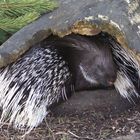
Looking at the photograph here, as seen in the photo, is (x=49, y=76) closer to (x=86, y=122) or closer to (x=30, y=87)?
(x=30, y=87)

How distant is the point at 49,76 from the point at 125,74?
1.28ft

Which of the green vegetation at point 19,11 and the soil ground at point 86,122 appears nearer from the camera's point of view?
the soil ground at point 86,122

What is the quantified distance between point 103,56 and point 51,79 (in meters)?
0.28

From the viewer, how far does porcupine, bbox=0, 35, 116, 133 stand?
207cm

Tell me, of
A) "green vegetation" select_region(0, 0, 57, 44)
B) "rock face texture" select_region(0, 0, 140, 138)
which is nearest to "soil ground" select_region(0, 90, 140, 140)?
"rock face texture" select_region(0, 0, 140, 138)

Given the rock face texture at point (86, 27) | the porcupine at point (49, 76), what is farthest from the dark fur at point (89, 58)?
the rock face texture at point (86, 27)

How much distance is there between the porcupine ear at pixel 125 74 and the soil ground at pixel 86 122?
6 centimetres

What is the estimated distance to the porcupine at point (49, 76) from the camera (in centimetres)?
207

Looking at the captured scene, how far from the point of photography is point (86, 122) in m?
2.03

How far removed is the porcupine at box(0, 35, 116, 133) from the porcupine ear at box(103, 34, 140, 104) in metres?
0.05

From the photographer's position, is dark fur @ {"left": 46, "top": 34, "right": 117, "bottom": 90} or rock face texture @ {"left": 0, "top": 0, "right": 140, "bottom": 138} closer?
rock face texture @ {"left": 0, "top": 0, "right": 140, "bottom": 138}

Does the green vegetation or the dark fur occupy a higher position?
the green vegetation

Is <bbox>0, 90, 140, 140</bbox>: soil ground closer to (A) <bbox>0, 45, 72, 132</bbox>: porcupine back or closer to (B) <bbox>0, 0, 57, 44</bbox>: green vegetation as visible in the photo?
(A) <bbox>0, 45, 72, 132</bbox>: porcupine back

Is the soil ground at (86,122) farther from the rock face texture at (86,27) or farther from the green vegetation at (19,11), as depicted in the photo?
the green vegetation at (19,11)
